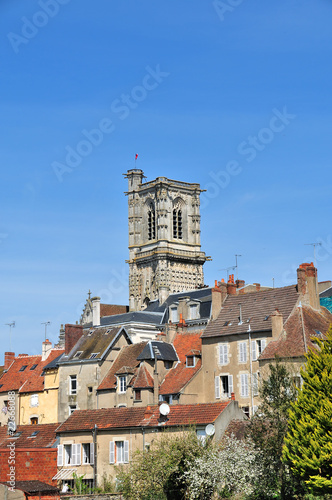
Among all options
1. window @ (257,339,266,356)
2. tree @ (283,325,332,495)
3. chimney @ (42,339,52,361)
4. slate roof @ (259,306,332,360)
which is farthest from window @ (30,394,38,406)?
tree @ (283,325,332,495)

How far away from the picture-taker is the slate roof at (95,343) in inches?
2382

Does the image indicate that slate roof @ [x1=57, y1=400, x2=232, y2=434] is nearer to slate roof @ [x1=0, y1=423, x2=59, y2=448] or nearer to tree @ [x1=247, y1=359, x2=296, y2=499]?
slate roof @ [x1=0, y1=423, x2=59, y2=448]

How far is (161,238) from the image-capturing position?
4569 inches

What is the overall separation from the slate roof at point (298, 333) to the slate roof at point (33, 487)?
13.8 m

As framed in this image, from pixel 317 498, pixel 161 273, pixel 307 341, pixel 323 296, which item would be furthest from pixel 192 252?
pixel 317 498

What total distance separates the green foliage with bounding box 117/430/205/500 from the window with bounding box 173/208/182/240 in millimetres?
80614

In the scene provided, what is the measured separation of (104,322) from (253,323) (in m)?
29.8

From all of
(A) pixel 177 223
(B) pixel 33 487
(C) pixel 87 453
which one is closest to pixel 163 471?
(C) pixel 87 453

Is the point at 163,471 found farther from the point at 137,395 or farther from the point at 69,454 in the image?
the point at 137,395

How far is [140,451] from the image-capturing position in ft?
141

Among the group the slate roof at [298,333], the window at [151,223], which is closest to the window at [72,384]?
the slate roof at [298,333]

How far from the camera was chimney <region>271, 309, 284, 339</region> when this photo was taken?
51.6 meters

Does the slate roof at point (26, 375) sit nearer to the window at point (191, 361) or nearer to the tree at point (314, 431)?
the window at point (191, 361)

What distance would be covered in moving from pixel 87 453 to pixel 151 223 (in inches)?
2963
